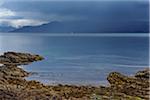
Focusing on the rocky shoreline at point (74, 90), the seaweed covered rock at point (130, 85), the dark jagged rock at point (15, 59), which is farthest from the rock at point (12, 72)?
the dark jagged rock at point (15, 59)

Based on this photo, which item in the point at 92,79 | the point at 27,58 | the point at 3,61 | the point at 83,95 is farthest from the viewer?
the point at 27,58

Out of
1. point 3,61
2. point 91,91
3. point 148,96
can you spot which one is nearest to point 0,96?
point 91,91

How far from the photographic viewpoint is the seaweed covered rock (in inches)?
1228

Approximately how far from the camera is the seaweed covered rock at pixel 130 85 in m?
31.2

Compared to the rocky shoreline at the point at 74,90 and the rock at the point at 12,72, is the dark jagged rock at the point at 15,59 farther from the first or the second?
the rocky shoreline at the point at 74,90

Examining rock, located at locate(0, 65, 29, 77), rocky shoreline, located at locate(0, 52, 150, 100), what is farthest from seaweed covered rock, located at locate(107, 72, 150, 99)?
rock, located at locate(0, 65, 29, 77)

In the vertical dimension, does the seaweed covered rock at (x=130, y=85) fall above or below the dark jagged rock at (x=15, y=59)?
below

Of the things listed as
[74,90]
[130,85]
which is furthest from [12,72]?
[130,85]

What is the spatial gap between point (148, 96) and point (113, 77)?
1185 cm

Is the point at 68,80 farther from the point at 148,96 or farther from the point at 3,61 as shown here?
the point at 3,61

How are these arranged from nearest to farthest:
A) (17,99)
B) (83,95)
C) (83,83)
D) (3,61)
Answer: (17,99)
(83,95)
(83,83)
(3,61)

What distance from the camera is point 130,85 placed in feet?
116

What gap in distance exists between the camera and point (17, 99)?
75.9ft

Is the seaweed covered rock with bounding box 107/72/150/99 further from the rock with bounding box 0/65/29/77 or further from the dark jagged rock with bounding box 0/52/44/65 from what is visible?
the dark jagged rock with bounding box 0/52/44/65
